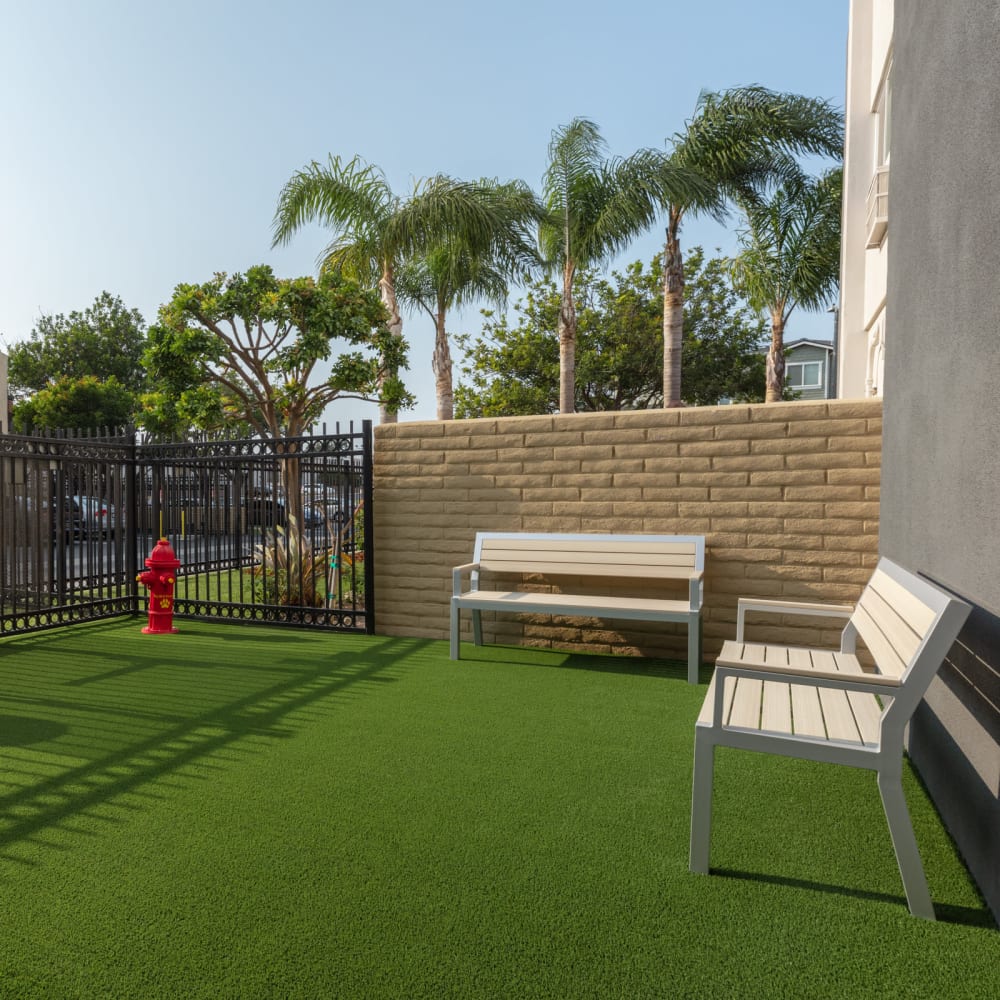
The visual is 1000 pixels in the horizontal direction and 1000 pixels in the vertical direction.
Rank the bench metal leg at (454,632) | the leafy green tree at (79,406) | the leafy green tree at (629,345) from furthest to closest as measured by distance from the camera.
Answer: the leafy green tree at (79,406), the leafy green tree at (629,345), the bench metal leg at (454,632)

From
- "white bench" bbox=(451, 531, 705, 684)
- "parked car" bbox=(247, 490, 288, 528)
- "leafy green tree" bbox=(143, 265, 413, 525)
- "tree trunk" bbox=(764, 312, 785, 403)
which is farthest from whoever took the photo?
"tree trunk" bbox=(764, 312, 785, 403)

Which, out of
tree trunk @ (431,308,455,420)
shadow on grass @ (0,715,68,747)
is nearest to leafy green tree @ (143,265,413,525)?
tree trunk @ (431,308,455,420)

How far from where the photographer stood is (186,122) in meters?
22.4

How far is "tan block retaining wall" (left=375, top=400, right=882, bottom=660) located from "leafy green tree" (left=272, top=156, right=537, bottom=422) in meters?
8.49

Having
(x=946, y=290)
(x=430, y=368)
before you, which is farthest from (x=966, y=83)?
(x=430, y=368)

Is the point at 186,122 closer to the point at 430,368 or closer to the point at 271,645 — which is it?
Result: the point at 430,368

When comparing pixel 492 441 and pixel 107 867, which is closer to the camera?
pixel 107 867

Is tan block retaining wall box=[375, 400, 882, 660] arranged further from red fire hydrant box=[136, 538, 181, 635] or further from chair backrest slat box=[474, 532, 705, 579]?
red fire hydrant box=[136, 538, 181, 635]

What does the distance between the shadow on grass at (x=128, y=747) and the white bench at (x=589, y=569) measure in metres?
1.09

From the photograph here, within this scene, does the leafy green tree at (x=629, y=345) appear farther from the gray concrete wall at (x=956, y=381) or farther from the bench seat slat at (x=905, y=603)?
the bench seat slat at (x=905, y=603)

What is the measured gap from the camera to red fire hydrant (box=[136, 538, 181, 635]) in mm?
8188

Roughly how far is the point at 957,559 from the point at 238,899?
3.13m

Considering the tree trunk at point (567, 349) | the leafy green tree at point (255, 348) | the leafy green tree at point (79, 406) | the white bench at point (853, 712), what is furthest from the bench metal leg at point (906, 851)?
the leafy green tree at point (79, 406)

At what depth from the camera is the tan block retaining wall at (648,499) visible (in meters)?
6.14
